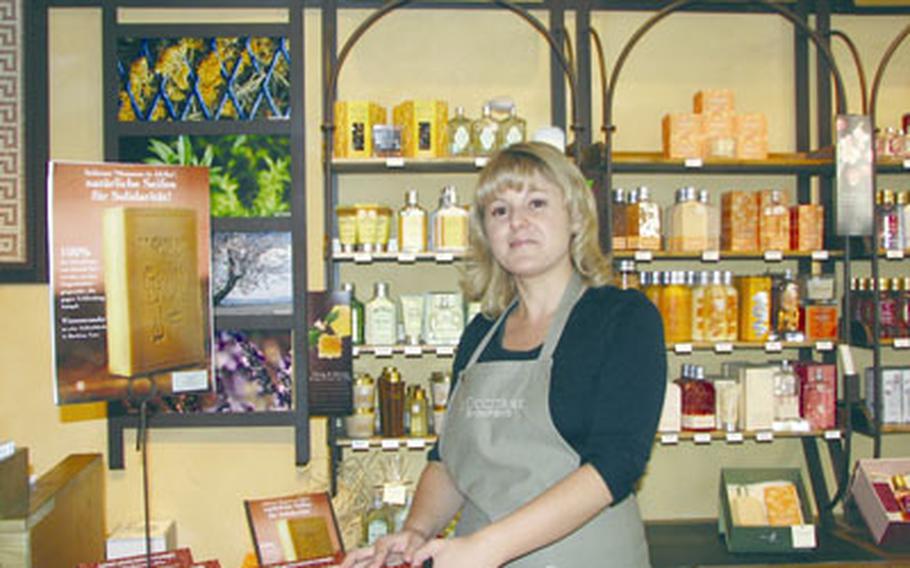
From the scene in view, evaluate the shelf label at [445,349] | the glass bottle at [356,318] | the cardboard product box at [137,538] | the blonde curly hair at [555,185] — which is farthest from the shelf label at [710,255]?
the cardboard product box at [137,538]

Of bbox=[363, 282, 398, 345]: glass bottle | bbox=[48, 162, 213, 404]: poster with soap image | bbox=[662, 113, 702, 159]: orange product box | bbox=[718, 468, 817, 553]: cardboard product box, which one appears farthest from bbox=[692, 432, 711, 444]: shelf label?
bbox=[48, 162, 213, 404]: poster with soap image

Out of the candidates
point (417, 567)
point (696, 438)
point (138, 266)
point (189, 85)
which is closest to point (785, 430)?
point (696, 438)

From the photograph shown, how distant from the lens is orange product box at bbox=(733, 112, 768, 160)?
12.0 feet

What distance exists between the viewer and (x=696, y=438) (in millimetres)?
3484

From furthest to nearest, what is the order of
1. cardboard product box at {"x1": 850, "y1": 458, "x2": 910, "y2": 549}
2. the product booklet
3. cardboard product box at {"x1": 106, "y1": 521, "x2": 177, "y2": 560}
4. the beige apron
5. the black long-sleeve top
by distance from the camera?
cardboard product box at {"x1": 106, "y1": 521, "x2": 177, "y2": 560}, cardboard product box at {"x1": 850, "y1": 458, "x2": 910, "y2": 549}, the product booklet, the beige apron, the black long-sleeve top

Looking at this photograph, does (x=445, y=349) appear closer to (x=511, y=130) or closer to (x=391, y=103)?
(x=511, y=130)

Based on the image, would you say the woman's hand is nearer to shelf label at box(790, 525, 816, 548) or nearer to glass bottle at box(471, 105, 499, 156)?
glass bottle at box(471, 105, 499, 156)

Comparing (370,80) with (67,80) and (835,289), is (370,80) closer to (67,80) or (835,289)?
(67,80)

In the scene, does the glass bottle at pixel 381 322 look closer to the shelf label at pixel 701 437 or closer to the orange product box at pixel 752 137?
the shelf label at pixel 701 437

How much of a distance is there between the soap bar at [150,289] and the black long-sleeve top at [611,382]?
2.59 ft

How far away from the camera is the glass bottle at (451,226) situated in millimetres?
3494

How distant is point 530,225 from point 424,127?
1.89 meters

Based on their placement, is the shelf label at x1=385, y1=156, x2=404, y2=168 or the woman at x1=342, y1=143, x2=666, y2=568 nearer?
the woman at x1=342, y1=143, x2=666, y2=568

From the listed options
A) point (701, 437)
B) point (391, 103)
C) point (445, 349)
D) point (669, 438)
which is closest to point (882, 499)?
point (701, 437)
